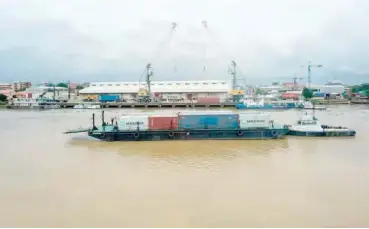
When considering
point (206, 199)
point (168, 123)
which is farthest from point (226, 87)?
point (206, 199)

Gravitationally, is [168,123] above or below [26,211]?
above

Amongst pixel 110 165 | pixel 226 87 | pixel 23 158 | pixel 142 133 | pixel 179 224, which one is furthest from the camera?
pixel 226 87

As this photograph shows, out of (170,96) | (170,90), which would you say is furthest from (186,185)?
(170,90)

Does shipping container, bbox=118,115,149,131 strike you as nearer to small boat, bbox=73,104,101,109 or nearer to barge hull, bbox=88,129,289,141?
barge hull, bbox=88,129,289,141

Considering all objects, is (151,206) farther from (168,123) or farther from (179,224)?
(168,123)

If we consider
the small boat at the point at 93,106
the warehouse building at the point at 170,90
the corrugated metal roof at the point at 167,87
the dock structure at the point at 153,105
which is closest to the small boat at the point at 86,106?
the small boat at the point at 93,106

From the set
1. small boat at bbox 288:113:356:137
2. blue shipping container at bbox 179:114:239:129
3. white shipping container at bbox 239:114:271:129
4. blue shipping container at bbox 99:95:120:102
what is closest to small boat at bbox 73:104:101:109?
blue shipping container at bbox 99:95:120:102

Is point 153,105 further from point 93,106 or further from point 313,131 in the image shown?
point 313,131
